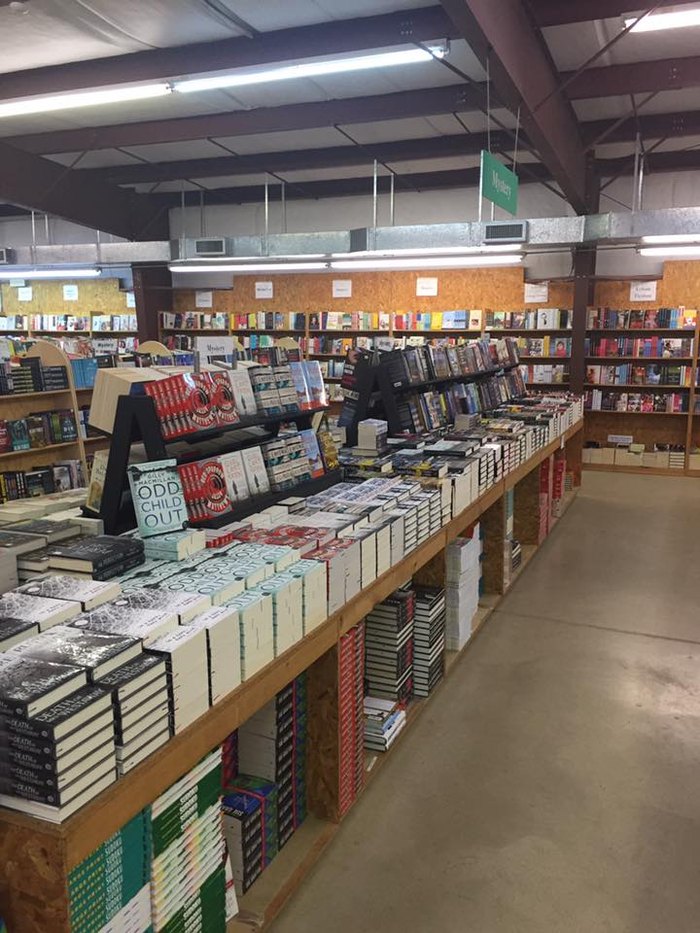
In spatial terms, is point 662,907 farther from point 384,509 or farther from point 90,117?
point 90,117

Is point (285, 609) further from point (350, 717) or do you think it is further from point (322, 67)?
point (322, 67)

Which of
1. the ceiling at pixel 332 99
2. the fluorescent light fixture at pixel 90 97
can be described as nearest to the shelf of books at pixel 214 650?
the fluorescent light fixture at pixel 90 97

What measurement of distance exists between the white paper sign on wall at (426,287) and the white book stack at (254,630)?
982 centimetres

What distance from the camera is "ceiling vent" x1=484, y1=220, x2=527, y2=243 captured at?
8727 millimetres

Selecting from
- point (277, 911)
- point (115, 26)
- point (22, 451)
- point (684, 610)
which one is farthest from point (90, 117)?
point (277, 911)

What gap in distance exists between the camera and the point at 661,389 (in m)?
10.6

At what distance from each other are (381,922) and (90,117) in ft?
27.6

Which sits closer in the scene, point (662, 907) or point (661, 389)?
point (662, 907)

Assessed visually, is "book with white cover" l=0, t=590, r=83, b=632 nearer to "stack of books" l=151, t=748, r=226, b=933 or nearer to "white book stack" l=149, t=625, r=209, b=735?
"white book stack" l=149, t=625, r=209, b=735

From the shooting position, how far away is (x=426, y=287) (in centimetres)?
1154

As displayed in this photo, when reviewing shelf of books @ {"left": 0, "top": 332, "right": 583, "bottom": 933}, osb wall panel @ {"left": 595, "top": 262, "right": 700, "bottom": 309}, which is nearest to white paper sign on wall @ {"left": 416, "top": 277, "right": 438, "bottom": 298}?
osb wall panel @ {"left": 595, "top": 262, "right": 700, "bottom": 309}

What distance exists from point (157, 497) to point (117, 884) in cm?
133

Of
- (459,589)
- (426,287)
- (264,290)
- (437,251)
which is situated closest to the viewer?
(459,589)

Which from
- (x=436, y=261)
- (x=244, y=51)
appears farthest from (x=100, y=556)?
(x=436, y=261)
